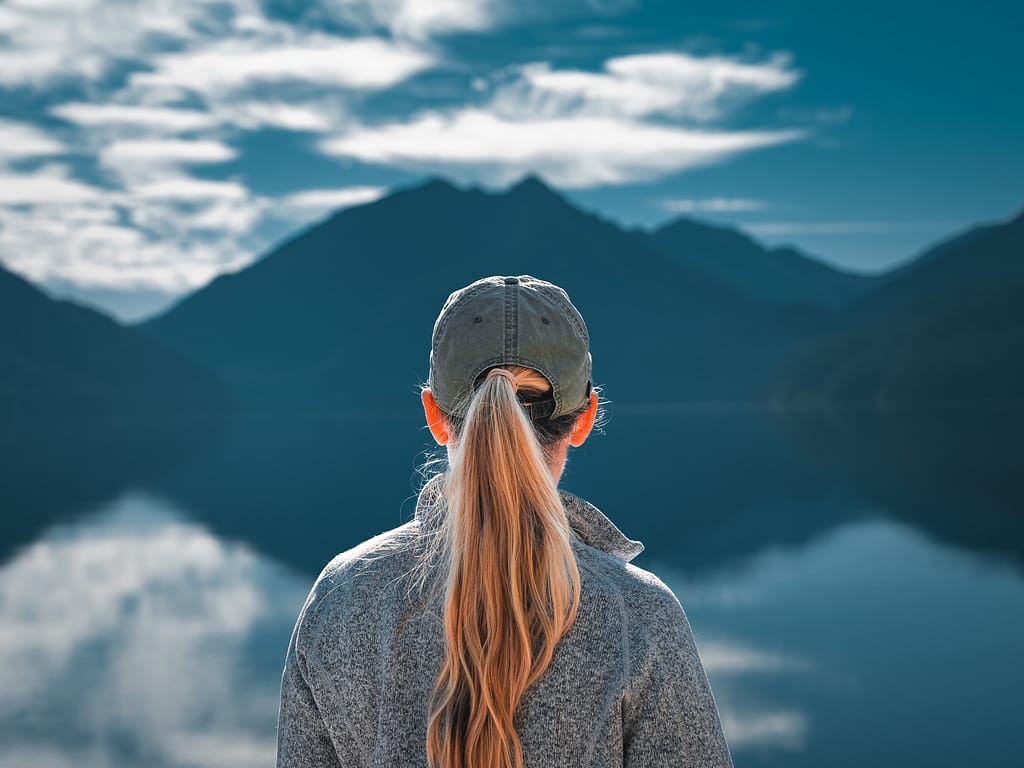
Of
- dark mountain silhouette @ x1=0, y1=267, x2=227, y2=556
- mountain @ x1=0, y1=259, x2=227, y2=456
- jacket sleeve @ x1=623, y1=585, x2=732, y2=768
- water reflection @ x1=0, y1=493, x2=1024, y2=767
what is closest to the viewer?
jacket sleeve @ x1=623, y1=585, x2=732, y2=768

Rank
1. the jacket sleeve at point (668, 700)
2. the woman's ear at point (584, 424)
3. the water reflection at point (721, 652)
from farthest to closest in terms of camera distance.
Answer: the water reflection at point (721, 652) < the woman's ear at point (584, 424) < the jacket sleeve at point (668, 700)

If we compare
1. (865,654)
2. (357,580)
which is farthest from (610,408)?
(357,580)

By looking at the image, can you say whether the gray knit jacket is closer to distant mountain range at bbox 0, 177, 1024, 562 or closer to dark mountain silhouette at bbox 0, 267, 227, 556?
distant mountain range at bbox 0, 177, 1024, 562

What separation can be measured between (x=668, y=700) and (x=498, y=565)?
10.6 inches

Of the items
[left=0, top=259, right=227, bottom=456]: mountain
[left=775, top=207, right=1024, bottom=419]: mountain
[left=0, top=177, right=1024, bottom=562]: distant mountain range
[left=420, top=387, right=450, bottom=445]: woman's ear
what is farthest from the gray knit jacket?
[left=0, top=259, right=227, bottom=456]: mountain

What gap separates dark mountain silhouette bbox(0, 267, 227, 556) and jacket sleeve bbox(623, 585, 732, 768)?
30.6m

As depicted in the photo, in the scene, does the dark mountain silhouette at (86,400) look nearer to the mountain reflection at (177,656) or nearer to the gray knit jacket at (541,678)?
the mountain reflection at (177,656)

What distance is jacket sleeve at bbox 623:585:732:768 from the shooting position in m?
1.16

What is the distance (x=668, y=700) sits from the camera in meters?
1.17

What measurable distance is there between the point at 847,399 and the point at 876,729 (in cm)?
10870

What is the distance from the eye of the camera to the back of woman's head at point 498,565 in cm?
117

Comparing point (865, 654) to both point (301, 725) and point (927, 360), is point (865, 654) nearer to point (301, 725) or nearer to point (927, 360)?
point (301, 725)

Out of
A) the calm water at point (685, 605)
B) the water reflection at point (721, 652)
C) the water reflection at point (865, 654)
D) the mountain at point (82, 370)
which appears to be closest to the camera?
the water reflection at point (865, 654)

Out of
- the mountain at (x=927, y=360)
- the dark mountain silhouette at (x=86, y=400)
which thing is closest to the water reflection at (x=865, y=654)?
the dark mountain silhouette at (x=86, y=400)
